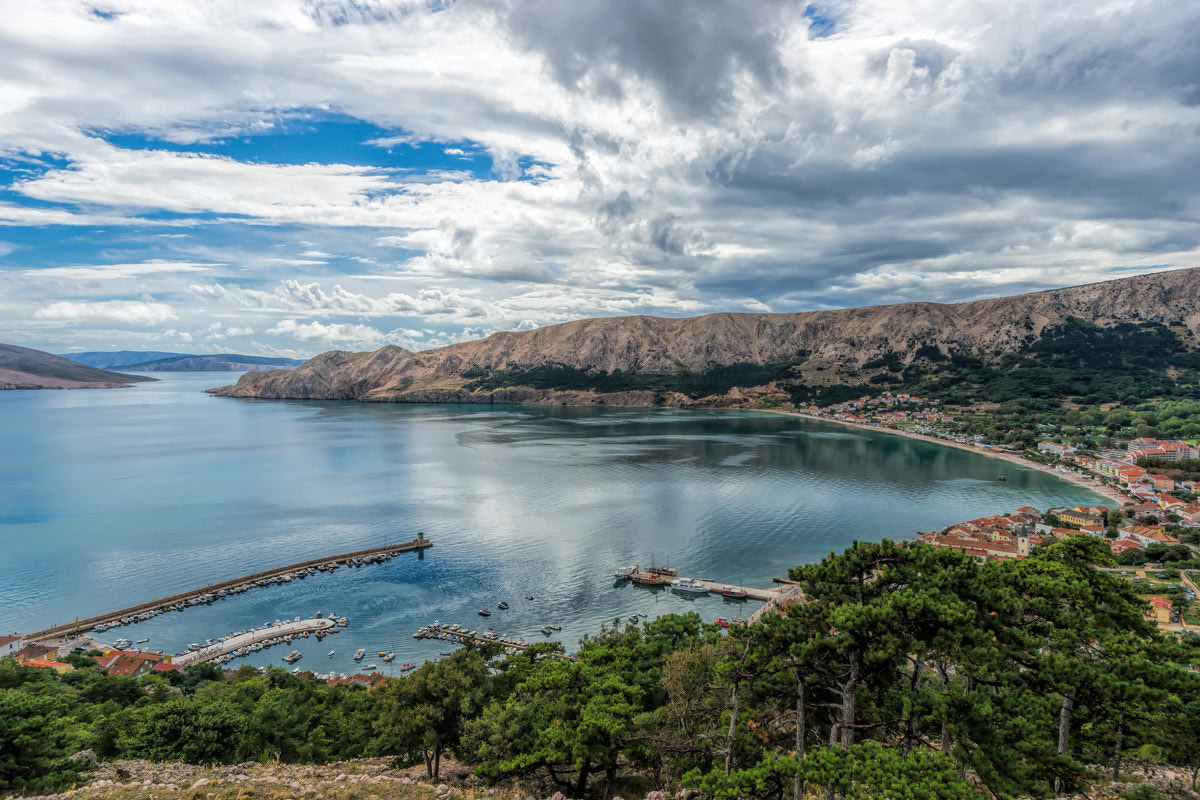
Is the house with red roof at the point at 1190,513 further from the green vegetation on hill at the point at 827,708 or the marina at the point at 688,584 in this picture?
the green vegetation on hill at the point at 827,708

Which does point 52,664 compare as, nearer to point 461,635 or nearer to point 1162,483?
point 461,635

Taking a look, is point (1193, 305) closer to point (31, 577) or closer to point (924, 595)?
point (924, 595)

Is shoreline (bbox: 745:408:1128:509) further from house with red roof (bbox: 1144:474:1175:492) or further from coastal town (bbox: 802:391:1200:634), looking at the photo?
house with red roof (bbox: 1144:474:1175:492)

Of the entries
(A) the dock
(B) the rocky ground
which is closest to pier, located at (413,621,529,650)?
(A) the dock

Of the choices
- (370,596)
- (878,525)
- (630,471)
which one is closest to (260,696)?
(370,596)

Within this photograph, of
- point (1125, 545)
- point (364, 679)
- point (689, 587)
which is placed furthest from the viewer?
Answer: point (1125, 545)

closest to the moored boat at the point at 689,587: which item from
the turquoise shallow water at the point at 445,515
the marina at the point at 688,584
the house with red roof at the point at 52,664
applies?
the marina at the point at 688,584

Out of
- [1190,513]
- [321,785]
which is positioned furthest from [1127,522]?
[321,785]
